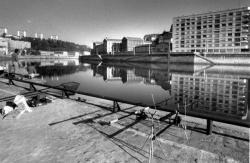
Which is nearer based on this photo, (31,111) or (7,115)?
(7,115)

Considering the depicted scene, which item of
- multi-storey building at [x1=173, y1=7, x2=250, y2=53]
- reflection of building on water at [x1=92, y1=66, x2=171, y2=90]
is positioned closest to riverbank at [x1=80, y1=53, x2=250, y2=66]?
multi-storey building at [x1=173, y1=7, x2=250, y2=53]

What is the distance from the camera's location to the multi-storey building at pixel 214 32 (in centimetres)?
8494

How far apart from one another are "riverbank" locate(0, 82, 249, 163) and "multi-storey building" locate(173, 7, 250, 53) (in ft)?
306

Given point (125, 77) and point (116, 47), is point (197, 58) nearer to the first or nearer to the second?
point (125, 77)

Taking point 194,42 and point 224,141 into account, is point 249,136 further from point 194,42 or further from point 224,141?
point 194,42

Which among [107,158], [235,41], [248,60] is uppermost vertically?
[235,41]

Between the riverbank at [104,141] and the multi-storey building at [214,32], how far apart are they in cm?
9324

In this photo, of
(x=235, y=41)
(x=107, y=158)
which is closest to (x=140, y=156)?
(x=107, y=158)

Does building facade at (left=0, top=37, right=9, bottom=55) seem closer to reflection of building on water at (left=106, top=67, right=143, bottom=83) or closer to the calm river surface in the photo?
the calm river surface

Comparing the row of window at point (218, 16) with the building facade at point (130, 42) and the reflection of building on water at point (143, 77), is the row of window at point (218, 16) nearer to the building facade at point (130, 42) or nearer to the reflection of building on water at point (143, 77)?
the building facade at point (130, 42)

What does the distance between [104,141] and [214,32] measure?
10084 cm

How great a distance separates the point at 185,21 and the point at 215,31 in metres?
17.3

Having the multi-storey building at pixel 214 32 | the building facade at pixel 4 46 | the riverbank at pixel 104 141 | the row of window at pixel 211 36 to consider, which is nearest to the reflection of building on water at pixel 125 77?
the riverbank at pixel 104 141

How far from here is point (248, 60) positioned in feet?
206
